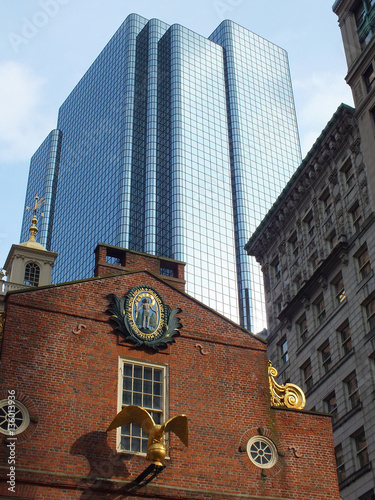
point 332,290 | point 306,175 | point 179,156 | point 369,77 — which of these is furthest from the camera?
point 179,156

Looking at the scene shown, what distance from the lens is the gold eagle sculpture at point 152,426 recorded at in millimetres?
19527

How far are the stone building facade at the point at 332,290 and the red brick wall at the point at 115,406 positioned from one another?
65.5 feet

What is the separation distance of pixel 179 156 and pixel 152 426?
13504cm

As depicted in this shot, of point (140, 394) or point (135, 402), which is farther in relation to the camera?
point (140, 394)

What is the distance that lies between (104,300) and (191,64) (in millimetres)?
156670

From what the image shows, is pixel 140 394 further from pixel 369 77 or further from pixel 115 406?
pixel 369 77

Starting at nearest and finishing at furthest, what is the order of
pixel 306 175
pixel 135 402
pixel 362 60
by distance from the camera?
1. pixel 135 402
2. pixel 362 60
3. pixel 306 175

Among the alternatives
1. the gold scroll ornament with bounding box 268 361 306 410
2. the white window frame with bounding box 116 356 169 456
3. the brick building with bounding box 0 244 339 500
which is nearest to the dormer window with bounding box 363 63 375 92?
the brick building with bounding box 0 244 339 500

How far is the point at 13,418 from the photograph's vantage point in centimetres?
1966

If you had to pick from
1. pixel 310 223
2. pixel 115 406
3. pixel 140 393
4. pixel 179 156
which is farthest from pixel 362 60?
pixel 179 156

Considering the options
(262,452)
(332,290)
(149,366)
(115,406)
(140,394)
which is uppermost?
(332,290)

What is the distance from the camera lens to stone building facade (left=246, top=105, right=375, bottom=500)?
43594 mm

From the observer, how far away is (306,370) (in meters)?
52.4

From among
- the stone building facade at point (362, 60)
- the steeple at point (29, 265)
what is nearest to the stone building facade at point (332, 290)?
the stone building facade at point (362, 60)
